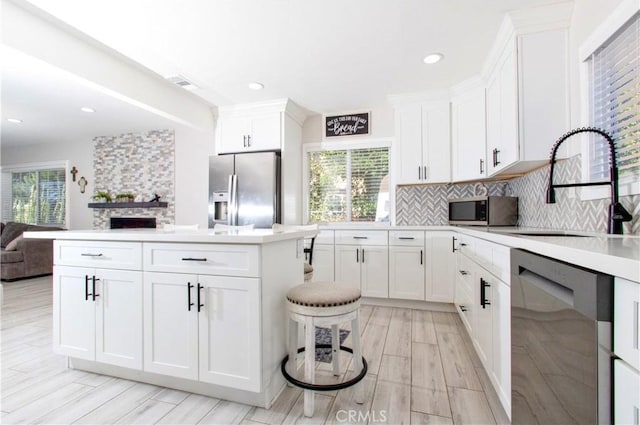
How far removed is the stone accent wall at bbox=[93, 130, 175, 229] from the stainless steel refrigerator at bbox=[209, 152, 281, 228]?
56.2 inches

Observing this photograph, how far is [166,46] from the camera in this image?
8.10ft

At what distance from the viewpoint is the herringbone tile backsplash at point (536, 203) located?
1.59m

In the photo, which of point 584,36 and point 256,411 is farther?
point 584,36

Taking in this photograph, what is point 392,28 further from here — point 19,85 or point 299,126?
point 19,85

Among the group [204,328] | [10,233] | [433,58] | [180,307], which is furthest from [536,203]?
[10,233]

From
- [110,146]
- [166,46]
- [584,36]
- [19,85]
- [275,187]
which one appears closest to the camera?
[584,36]

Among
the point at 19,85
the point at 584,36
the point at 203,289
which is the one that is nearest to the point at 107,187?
the point at 19,85

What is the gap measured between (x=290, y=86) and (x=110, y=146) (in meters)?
3.97

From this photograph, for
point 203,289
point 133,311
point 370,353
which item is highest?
point 203,289

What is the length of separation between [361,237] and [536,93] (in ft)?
6.73

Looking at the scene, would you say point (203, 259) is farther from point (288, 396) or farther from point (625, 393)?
point (625, 393)

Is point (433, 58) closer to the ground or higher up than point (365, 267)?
higher up

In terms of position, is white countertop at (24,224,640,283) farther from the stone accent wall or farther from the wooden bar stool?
the stone accent wall

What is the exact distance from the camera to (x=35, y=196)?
6.08 m
